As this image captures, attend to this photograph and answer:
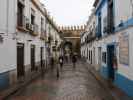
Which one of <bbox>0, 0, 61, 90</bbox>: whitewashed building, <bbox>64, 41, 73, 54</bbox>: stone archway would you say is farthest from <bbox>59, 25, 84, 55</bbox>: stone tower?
<bbox>0, 0, 61, 90</bbox>: whitewashed building

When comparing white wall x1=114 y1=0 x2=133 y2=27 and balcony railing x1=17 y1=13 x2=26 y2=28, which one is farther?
balcony railing x1=17 y1=13 x2=26 y2=28

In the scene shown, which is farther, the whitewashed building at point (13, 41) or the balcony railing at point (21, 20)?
the balcony railing at point (21, 20)

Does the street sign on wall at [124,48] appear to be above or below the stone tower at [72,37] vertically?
below

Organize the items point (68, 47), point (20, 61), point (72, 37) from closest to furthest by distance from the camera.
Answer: point (20, 61) < point (72, 37) < point (68, 47)

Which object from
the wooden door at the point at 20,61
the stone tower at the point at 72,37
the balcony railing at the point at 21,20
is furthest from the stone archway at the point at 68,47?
the wooden door at the point at 20,61

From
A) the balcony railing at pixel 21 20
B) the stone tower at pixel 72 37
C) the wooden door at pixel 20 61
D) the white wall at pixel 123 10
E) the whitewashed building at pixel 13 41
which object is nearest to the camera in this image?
the white wall at pixel 123 10

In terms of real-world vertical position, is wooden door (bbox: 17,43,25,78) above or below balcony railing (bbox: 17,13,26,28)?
below

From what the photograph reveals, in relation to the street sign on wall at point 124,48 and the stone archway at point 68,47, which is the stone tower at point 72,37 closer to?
the stone archway at point 68,47

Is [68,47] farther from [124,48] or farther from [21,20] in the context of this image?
[124,48]

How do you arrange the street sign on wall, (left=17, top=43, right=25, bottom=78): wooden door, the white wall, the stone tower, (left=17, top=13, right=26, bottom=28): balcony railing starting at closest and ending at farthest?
1. the white wall
2. the street sign on wall
3. (left=17, top=43, right=25, bottom=78): wooden door
4. (left=17, top=13, right=26, bottom=28): balcony railing
5. the stone tower

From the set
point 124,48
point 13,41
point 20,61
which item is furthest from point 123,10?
point 20,61

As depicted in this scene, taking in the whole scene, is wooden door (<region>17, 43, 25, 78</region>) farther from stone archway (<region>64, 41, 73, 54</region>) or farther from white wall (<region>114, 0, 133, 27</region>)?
stone archway (<region>64, 41, 73, 54</region>)

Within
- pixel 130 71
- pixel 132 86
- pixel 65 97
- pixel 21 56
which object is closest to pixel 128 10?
pixel 130 71

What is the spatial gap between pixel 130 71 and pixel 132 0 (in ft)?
8.71
